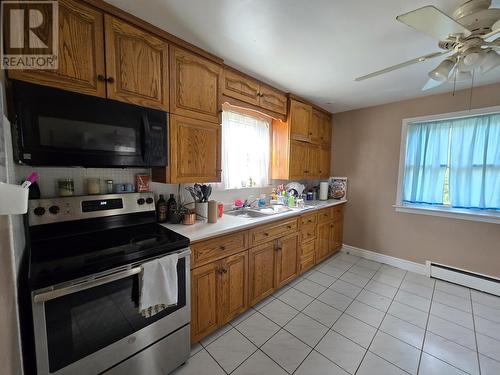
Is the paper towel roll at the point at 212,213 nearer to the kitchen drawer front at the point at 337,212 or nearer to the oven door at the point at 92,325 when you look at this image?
the oven door at the point at 92,325

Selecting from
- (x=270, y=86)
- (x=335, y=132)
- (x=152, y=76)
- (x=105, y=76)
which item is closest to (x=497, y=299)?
(x=335, y=132)

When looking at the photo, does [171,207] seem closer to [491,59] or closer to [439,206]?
[491,59]

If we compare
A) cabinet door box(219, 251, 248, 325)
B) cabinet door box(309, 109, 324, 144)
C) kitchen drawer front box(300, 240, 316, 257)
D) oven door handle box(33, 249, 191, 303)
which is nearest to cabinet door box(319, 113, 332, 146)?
cabinet door box(309, 109, 324, 144)

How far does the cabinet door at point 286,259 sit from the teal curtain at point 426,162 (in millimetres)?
1798

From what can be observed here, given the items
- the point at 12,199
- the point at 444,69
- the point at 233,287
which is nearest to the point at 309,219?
the point at 233,287

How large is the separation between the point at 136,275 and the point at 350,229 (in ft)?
10.5

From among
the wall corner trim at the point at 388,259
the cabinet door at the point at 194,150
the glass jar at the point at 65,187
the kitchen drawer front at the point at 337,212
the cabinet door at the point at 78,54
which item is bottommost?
the wall corner trim at the point at 388,259

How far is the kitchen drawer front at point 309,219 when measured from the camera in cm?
247

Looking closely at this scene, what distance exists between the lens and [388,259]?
3.00 metres

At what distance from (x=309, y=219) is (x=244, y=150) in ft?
3.93

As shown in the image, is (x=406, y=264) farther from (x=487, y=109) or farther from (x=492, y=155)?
(x=487, y=109)

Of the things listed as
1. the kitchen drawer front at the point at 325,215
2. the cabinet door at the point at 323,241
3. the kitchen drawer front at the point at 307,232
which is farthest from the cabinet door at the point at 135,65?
the cabinet door at the point at 323,241

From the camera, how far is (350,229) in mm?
3373

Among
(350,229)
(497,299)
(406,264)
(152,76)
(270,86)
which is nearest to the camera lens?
(152,76)
